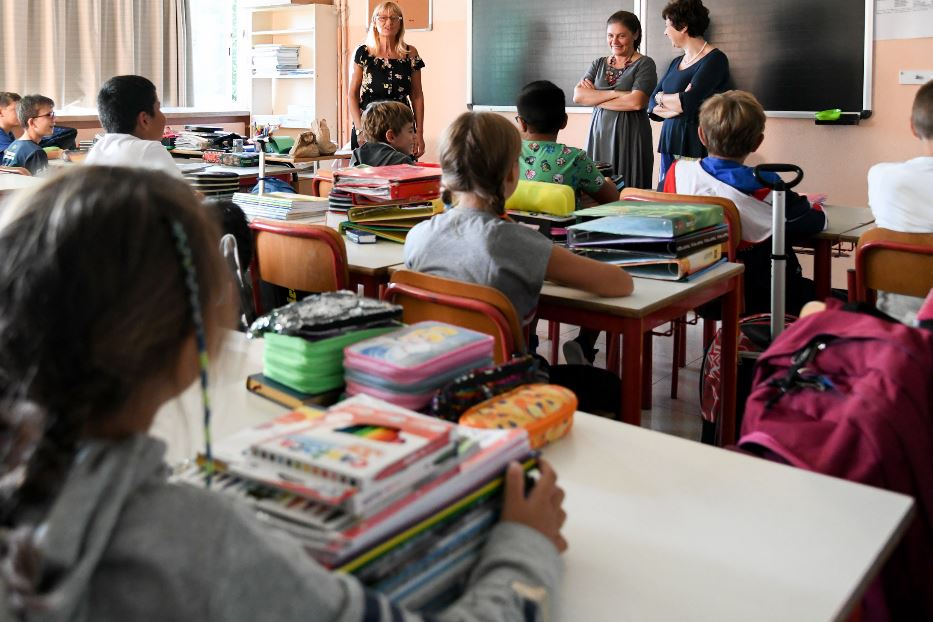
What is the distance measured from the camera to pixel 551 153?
340cm

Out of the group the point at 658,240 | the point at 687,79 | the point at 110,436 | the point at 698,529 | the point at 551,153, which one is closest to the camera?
the point at 110,436

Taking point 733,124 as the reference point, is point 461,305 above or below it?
below

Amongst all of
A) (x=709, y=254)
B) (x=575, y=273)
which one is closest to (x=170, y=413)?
(x=575, y=273)

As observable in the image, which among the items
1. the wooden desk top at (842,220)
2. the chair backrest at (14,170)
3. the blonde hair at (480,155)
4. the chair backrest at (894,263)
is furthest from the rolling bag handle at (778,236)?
the chair backrest at (14,170)

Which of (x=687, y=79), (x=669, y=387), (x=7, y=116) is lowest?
(x=669, y=387)

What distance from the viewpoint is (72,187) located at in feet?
2.34

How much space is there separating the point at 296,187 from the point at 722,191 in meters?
3.00

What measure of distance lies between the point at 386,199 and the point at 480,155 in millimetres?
972

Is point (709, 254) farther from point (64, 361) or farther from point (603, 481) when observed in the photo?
point (64, 361)

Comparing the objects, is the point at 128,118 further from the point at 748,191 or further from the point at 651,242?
the point at 748,191

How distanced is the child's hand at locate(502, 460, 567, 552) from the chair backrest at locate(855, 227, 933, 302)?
196 cm

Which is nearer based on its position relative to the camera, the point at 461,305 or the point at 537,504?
the point at 537,504

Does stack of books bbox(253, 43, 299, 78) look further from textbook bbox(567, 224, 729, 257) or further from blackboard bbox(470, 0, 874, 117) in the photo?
textbook bbox(567, 224, 729, 257)

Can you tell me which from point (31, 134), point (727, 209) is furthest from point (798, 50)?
point (31, 134)
